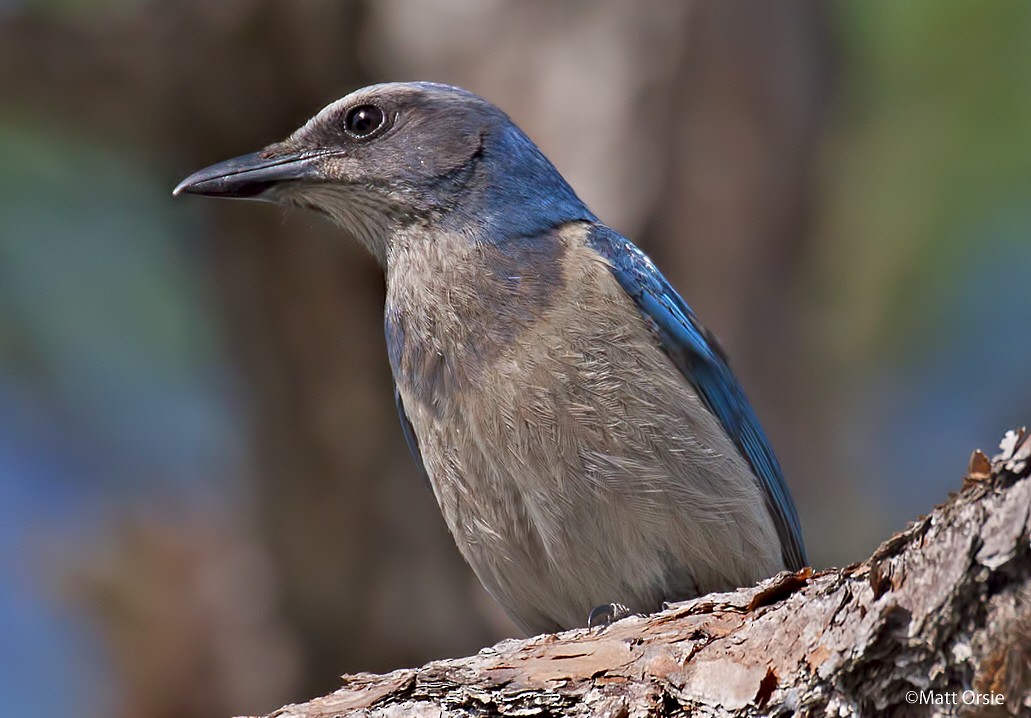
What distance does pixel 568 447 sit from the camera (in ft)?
15.3

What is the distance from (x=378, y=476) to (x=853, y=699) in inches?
214

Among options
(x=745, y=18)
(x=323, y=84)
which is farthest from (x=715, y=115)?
(x=323, y=84)

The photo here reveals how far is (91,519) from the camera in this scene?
10430mm

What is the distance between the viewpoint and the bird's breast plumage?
4684 millimetres

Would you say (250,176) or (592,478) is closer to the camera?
(592,478)

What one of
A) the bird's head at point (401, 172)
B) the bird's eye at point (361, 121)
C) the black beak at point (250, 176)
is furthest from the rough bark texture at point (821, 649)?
the bird's eye at point (361, 121)

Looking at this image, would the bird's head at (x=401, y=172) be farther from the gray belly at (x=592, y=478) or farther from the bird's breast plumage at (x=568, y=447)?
the gray belly at (x=592, y=478)

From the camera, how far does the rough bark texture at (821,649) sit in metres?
Answer: 2.80

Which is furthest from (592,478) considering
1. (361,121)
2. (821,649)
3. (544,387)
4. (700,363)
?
(361,121)

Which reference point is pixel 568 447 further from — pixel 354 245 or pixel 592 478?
pixel 354 245

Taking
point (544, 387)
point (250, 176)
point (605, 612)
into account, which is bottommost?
point (605, 612)

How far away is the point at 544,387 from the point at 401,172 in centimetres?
140

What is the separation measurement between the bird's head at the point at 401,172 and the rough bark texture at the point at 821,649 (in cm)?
214

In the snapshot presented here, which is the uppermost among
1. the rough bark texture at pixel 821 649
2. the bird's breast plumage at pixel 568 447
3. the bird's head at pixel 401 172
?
the bird's head at pixel 401 172
